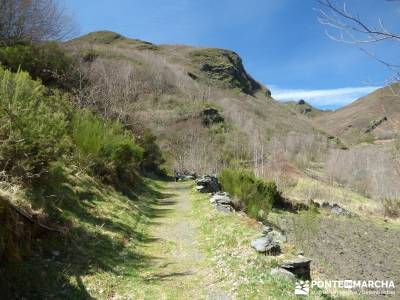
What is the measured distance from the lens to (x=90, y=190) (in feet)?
34.4

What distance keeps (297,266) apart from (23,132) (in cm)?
497

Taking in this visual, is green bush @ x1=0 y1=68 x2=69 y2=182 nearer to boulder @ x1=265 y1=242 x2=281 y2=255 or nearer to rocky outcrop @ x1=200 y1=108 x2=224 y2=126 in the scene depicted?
boulder @ x1=265 y1=242 x2=281 y2=255

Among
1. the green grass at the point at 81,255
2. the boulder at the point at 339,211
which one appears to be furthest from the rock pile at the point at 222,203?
the boulder at the point at 339,211

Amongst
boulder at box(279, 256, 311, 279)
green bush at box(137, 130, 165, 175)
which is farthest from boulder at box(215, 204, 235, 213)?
green bush at box(137, 130, 165, 175)

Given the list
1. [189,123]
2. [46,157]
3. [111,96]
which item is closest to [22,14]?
[111,96]

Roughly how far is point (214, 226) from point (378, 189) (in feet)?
118

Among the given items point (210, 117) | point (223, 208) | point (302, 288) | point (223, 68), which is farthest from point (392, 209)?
point (223, 68)

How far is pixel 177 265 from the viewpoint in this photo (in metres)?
7.11

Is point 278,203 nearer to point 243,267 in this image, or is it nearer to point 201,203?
point 201,203

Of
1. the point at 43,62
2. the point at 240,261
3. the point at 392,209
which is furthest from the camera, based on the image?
the point at 392,209

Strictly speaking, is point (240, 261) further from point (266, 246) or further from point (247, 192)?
point (247, 192)

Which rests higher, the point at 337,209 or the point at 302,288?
the point at 302,288

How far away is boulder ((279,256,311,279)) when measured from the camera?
6648 mm

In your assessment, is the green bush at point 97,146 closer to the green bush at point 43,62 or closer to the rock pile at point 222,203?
the rock pile at point 222,203
